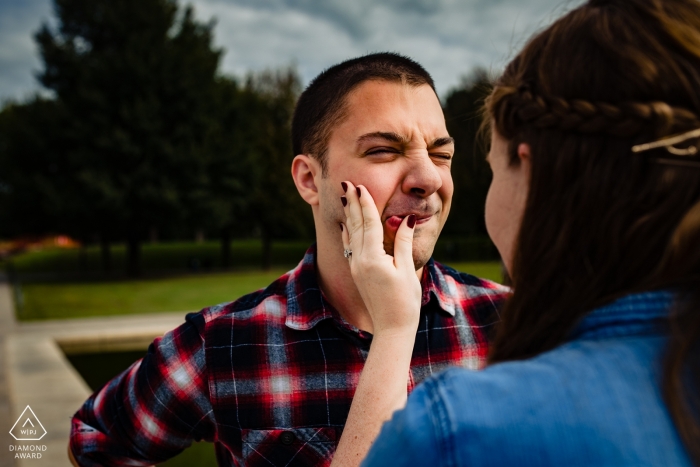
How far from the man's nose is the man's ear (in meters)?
0.38

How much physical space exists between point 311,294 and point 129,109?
22022 mm

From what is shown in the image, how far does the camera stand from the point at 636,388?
0.87 metres

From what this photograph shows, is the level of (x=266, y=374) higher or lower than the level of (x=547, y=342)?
lower

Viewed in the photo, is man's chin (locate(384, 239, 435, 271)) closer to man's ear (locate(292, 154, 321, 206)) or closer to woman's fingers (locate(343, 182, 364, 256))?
woman's fingers (locate(343, 182, 364, 256))

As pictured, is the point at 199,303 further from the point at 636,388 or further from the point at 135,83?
the point at 636,388

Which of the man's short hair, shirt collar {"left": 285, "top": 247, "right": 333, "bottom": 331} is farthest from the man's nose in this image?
shirt collar {"left": 285, "top": 247, "right": 333, "bottom": 331}

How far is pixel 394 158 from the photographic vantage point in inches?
79.3

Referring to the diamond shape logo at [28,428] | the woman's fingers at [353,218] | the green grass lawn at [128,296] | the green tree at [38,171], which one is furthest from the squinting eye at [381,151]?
the green tree at [38,171]

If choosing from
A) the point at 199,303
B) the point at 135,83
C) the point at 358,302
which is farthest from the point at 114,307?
the point at 358,302

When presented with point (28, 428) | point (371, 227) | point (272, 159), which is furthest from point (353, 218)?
point (272, 159)

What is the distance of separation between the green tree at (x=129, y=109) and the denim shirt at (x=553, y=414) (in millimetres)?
22398

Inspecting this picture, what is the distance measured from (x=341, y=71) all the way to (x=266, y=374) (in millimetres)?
1132

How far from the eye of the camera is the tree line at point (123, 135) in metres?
22.1

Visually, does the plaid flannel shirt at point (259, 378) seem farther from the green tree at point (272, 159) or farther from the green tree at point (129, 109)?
the green tree at point (272, 159)
